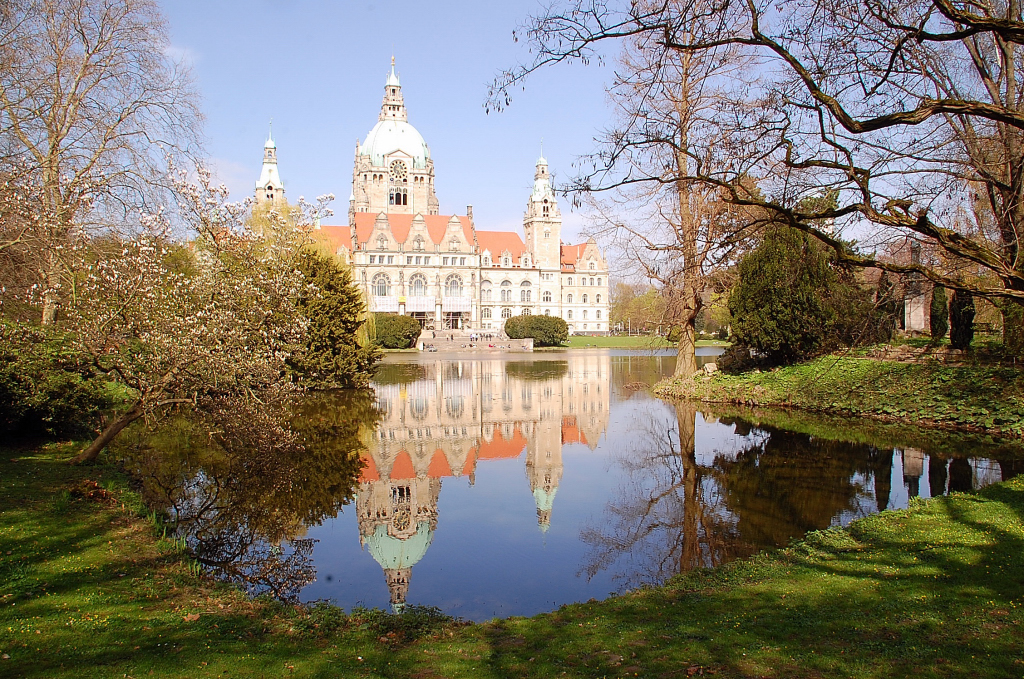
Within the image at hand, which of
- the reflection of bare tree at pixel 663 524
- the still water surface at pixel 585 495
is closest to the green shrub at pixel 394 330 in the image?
the still water surface at pixel 585 495

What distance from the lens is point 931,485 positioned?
9.66m

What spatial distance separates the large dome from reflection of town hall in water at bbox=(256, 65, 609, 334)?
118mm

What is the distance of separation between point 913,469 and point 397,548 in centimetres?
850

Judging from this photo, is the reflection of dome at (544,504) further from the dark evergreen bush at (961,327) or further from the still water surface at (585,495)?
the dark evergreen bush at (961,327)

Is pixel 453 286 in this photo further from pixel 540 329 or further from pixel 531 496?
pixel 531 496

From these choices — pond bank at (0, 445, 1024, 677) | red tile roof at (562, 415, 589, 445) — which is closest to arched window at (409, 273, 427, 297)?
red tile roof at (562, 415, 589, 445)

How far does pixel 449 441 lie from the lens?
14133 mm

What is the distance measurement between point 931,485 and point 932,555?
14.5 feet

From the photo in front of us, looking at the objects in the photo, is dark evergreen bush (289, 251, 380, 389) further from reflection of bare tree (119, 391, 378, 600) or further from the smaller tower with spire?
the smaller tower with spire

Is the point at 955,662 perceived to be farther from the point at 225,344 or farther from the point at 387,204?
the point at 387,204

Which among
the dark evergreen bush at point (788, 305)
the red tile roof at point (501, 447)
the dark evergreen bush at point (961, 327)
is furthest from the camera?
the dark evergreen bush at point (788, 305)

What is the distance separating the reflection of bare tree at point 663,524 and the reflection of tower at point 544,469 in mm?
911

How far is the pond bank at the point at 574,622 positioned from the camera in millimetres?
3996

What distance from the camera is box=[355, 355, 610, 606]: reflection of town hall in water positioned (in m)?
8.18
